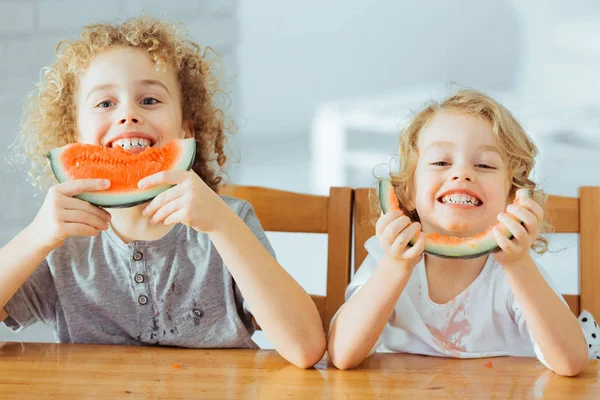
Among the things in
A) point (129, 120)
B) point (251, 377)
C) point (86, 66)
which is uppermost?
point (86, 66)

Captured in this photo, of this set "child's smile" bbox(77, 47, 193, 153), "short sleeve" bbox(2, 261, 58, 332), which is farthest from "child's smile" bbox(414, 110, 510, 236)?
"short sleeve" bbox(2, 261, 58, 332)

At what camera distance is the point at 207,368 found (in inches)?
45.1

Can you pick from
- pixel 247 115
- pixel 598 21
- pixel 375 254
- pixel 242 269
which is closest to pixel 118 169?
pixel 242 269

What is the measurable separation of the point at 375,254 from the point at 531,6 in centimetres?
169

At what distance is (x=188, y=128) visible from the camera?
5.41 feet

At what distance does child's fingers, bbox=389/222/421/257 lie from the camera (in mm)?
1144

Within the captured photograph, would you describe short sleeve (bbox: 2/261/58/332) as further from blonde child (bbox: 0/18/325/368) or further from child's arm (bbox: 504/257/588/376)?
child's arm (bbox: 504/257/588/376)

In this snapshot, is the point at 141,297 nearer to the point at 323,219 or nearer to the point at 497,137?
the point at 323,219

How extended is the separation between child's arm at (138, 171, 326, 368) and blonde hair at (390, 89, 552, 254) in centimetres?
38

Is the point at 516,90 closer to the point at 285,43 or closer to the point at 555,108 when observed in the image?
the point at 555,108

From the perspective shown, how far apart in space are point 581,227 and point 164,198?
0.99m

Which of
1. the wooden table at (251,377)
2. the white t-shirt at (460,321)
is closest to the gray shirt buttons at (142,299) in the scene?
the wooden table at (251,377)

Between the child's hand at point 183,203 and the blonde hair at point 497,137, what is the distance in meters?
0.47

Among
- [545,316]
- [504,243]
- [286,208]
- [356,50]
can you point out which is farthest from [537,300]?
[356,50]
